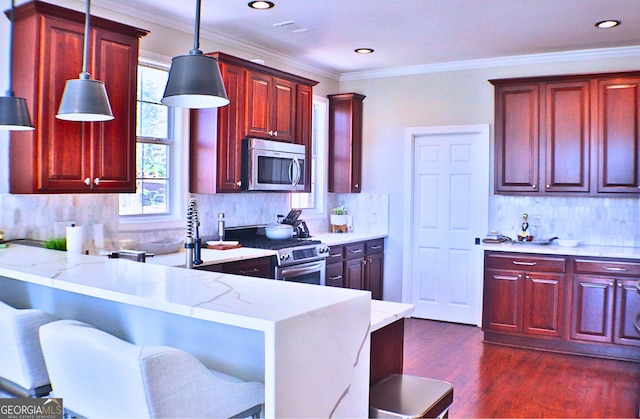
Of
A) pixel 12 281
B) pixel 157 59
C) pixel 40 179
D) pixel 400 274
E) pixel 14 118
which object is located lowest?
pixel 400 274

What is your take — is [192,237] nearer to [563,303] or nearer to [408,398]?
[408,398]

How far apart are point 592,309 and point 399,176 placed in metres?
2.47

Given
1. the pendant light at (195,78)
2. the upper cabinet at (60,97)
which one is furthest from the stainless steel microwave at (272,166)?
the pendant light at (195,78)

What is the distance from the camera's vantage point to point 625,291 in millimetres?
4609

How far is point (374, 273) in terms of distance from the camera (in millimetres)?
6188

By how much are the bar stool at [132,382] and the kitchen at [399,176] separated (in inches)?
84.3

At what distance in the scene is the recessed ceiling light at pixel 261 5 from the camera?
3979 mm

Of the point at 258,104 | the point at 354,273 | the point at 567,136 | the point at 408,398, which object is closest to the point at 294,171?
the point at 258,104

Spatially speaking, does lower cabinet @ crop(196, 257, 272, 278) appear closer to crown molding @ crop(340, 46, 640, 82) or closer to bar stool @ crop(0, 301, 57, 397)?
bar stool @ crop(0, 301, 57, 397)

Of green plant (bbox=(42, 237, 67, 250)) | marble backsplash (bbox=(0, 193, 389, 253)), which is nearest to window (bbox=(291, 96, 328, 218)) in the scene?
marble backsplash (bbox=(0, 193, 389, 253))

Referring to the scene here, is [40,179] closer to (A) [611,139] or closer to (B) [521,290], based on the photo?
(B) [521,290]

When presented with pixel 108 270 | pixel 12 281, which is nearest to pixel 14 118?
pixel 12 281

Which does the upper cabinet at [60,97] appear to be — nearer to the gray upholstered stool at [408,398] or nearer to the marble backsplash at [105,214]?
the marble backsplash at [105,214]

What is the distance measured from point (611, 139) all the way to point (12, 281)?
16.0 ft
